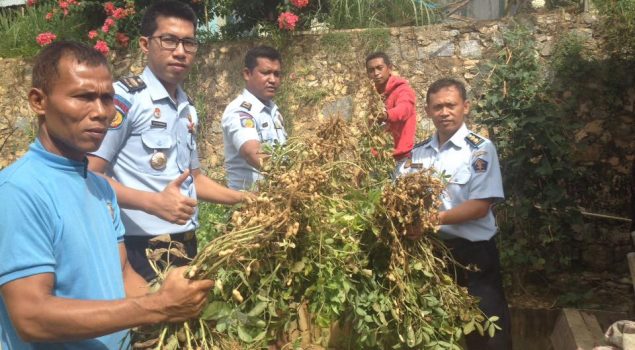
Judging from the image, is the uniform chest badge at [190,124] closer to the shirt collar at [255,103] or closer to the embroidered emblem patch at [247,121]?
the embroidered emblem patch at [247,121]

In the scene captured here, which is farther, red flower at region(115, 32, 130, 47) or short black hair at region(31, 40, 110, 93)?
red flower at region(115, 32, 130, 47)

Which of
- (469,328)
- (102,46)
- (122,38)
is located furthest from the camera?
(122,38)

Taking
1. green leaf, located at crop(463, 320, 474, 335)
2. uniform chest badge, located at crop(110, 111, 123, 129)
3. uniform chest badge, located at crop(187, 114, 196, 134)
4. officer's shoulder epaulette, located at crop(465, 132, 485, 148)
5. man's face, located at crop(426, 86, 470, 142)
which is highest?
uniform chest badge, located at crop(110, 111, 123, 129)

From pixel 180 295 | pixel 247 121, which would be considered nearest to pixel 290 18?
pixel 247 121

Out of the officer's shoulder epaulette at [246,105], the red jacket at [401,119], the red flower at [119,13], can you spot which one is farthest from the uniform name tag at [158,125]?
the red flower at [119,13]

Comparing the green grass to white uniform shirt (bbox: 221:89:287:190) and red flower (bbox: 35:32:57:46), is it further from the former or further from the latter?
white uniform shirt (bbox: 221:89:287:190)

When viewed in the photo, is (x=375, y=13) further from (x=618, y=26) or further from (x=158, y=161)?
(x=158, y=161)

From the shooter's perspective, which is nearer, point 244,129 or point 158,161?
point 158,161

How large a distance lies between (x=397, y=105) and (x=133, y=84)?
2185mm

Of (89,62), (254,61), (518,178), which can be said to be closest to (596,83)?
(518,178)

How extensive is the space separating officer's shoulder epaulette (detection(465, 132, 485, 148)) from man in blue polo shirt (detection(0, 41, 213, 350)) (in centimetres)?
204

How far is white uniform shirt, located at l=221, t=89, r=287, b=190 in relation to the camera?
3560mm

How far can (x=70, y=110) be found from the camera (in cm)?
170

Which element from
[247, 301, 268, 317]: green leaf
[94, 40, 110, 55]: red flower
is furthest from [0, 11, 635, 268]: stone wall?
[247, 301, 268, 317]: green leaf
